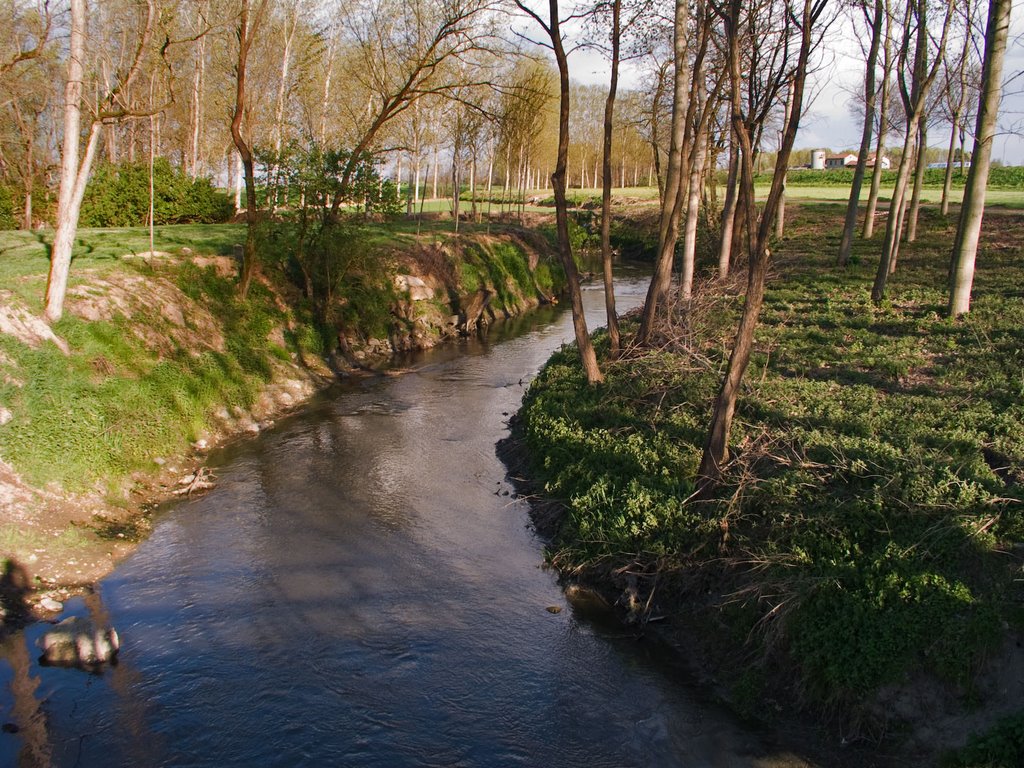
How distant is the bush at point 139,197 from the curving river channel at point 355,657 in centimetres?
1992

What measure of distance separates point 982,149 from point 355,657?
Result: 14.6 meters

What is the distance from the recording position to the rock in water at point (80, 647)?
871cm

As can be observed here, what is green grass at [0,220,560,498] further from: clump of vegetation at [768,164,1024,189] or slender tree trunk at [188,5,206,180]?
clump of vegetation at [768,164,1024,189]

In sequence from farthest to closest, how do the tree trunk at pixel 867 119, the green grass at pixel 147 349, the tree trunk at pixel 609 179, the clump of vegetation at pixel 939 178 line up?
the clump of vegetation at pixel 939 178
the tree trunk at pixel 867 119
the tree trunk at pixel 609 179
the green grass at pixel 147 349

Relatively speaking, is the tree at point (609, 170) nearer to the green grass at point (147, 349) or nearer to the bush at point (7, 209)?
the green grass at point (147, 349)

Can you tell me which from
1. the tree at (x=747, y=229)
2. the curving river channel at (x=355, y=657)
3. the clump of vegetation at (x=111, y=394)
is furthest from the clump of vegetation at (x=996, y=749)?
the clump of vegetation at (x=111, y=394)

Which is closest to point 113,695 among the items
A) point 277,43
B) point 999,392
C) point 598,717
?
point 598,717

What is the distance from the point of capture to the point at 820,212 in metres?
43.1

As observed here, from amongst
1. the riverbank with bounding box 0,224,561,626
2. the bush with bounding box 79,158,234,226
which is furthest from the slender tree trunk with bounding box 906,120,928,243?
the bush with bounding box 79,158,234,226

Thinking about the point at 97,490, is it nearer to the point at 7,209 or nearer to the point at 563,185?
the point at 563,185

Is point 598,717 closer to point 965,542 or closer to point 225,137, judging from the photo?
point 965,542

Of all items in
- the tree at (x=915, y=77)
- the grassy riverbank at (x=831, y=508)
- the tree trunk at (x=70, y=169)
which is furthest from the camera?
the tree at (x=915, y=77)

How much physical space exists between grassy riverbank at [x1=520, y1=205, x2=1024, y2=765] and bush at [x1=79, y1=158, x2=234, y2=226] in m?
21.6

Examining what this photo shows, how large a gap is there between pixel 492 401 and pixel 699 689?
11925mm
